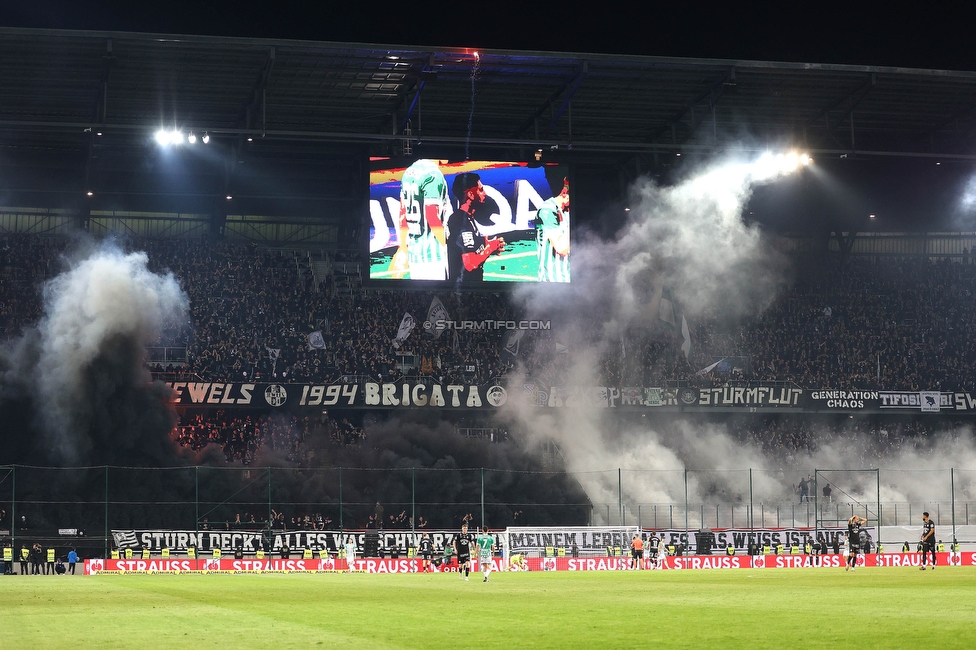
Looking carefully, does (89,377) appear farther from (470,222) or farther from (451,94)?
(451,94)

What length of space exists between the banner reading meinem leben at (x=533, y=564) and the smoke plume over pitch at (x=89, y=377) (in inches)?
351

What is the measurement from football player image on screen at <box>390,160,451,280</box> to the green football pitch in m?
29.1

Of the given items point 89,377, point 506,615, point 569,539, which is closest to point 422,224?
point 89,377

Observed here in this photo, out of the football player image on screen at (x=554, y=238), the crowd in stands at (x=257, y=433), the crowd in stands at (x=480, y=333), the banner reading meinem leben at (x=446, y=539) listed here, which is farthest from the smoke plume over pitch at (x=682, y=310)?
the banner reading meinem leben at (x=446, y=539)

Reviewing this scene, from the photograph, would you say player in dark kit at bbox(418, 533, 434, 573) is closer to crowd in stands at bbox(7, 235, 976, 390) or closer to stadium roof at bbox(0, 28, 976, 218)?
crowd in stands at bbox(7, 235, 976, 390)

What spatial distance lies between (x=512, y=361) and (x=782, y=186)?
65.6ft

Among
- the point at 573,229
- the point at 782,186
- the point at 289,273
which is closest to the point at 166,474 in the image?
the point at 289,273

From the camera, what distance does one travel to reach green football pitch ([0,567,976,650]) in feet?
51.0

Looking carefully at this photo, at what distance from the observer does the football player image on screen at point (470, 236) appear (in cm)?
6003

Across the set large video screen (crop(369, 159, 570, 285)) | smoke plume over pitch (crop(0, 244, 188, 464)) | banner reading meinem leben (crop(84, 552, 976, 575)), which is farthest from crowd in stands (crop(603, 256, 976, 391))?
smoke plume over pitch (crop(0, 244, 188, 464))

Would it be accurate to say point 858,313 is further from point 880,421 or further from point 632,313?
point 632,313

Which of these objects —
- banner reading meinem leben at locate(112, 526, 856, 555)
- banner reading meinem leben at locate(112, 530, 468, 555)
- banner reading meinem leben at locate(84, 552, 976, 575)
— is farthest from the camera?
banner reading meinem leben at locate(112, 526, 856, 555)

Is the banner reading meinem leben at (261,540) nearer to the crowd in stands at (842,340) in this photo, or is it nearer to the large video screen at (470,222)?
the large video screen at (470,222)

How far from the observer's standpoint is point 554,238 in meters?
61.1
